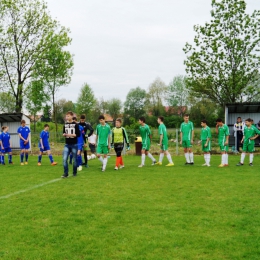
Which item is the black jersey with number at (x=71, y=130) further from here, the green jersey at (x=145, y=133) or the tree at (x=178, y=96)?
the tree at (x=178, y=96)

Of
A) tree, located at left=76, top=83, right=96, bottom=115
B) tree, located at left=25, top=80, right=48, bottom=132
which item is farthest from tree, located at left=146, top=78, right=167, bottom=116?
tree, located at left=25, top=80, right=48, bottom=132

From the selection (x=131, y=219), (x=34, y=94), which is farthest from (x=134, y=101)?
(x=131, y=219)

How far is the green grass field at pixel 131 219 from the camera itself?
14.9 ft

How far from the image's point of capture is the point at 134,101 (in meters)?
73.6

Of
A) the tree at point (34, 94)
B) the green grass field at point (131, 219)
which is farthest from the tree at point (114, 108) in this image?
the green grass field at point (131, 219)

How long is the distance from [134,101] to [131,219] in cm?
6807

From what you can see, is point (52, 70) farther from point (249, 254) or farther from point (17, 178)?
point (249, 254)

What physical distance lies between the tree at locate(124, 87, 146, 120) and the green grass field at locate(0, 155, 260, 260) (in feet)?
196


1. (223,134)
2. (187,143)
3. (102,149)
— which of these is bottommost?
(102,149)

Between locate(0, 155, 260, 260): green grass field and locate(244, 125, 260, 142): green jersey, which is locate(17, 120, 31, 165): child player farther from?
locate(244, 125, 260, 142): green jersey

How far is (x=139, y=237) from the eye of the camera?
5.00 metres

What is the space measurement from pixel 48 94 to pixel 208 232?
31.4 metres

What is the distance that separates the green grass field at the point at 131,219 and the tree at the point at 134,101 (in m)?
59.8

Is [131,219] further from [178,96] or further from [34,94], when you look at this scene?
[178,96]
